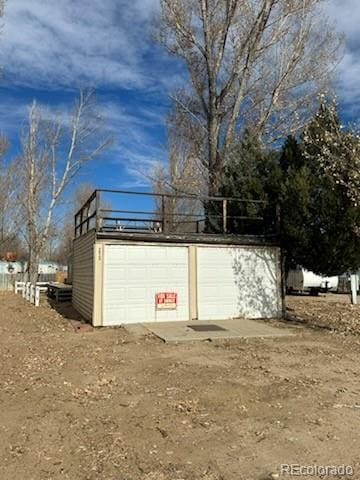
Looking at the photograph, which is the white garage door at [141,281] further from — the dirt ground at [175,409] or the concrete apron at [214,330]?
the dirt ground at [175,409]

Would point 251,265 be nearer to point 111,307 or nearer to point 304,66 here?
point 111,307

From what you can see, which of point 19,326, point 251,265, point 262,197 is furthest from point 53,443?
point 262,197

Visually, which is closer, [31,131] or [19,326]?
[19,326]

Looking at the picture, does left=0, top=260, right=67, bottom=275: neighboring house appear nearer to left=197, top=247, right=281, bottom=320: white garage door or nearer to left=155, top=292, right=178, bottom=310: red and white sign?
left=155, top=292, right=178, bottom=310: red and white sign

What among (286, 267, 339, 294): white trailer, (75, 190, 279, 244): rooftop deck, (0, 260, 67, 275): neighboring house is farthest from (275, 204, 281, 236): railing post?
(0, 260, 67, 275): neighboring house

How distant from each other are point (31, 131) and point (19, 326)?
18.4 m

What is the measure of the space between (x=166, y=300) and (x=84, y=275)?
10.2 feet

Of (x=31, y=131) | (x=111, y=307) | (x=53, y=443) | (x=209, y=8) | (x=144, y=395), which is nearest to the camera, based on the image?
(x=53, y=443)

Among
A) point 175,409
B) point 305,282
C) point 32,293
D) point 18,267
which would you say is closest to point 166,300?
point 175,409

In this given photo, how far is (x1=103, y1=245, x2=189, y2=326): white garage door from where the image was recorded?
12.6m

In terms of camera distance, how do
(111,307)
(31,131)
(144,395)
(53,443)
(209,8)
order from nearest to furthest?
(53,443), (144,395), (111,307), (209,8), (31,131)

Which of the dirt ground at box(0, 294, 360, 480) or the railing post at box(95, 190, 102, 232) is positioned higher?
the railing post at box(95, 190, 102, 232)

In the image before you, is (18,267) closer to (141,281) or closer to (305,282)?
(305,282)

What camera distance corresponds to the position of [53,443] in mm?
4406
